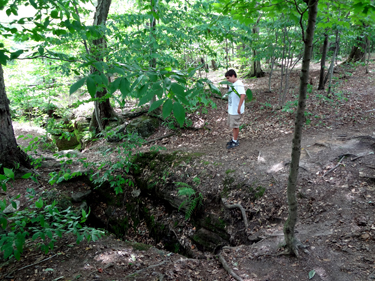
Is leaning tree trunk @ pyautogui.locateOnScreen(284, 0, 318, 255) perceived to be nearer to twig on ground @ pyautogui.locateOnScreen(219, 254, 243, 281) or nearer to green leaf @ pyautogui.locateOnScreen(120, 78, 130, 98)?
twig on ground @ pyautogui.locateOnScreen(219, 254, 243, 281)

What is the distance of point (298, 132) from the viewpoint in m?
2.46

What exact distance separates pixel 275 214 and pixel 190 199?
6.09 ft

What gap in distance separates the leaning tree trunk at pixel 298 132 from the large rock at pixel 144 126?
6712mm

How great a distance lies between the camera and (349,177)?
4035mm

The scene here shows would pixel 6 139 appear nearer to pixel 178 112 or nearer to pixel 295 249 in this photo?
pixel 178 112

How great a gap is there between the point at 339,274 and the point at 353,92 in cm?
839

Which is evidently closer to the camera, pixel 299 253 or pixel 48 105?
pixel 299 253

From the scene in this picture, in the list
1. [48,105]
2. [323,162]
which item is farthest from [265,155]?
[48,105]

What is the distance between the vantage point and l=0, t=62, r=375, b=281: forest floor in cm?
276

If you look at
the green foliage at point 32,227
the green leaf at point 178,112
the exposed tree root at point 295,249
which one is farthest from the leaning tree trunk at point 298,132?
the green foliage at point 32,227

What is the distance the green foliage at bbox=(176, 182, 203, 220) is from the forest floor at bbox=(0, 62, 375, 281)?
319 millimetres

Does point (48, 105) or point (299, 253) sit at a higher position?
point (48, 105)

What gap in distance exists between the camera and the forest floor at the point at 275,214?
2.76 meters

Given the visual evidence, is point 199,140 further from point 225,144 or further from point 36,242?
point 36,242
